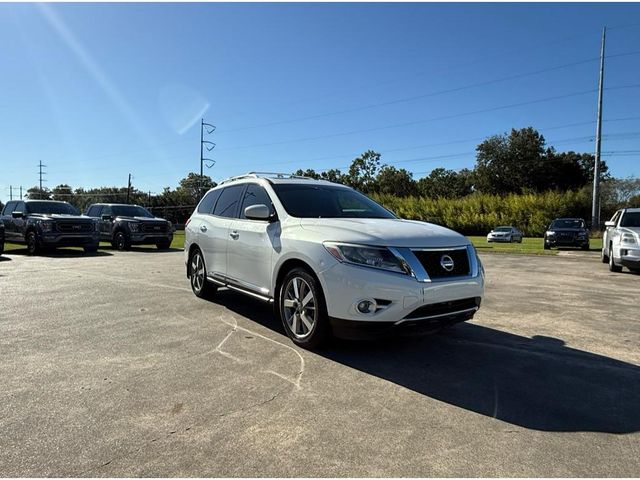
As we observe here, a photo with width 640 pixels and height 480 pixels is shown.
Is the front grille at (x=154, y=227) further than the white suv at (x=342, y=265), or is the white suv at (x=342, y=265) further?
the front grille at (x=154, y=227)

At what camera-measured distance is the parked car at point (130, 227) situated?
18.1 metres

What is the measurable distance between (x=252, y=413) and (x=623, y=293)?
7925mm

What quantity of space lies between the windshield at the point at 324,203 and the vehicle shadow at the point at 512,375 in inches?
57.8

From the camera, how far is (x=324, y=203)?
5961 mm

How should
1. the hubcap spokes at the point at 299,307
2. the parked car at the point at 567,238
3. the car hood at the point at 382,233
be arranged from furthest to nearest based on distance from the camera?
1. the parked car at the point at 567,238
2. the hubcap spokes at the point at 299,307
3. the car hood at the point at 382,233

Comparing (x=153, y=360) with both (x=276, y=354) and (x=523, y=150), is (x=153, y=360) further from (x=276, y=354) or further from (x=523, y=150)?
(x=523, y=150)

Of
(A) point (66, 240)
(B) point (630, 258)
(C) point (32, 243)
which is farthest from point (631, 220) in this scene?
(C) point (32, 243)

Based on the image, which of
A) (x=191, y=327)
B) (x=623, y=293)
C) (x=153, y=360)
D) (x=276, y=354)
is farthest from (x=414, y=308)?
(x=623, y=293)

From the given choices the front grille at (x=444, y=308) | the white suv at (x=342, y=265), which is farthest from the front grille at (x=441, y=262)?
the front grille at (x=444, y=308)

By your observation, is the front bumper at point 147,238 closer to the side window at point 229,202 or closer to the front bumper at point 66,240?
the front bumper at point 66,240

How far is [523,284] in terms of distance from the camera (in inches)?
386

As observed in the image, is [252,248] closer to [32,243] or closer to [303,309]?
[303,309]

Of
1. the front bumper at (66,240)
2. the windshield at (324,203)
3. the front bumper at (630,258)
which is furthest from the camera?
the front bumper at (66,240)

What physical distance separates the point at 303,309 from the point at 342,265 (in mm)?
770
